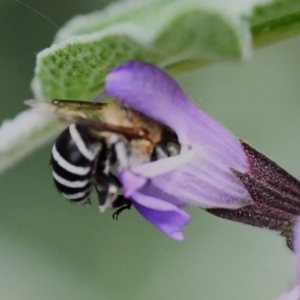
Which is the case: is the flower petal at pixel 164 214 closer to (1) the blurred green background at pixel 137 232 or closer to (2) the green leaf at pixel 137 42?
(2) the green leaf at pixel 137 42

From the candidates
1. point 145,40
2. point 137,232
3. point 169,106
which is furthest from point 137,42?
point 137,232

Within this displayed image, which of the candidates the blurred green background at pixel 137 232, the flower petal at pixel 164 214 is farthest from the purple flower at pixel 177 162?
the blurred green background at pixel 137 232

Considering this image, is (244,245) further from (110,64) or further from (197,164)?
(110,64)

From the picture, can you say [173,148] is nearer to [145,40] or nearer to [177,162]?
[177,162]

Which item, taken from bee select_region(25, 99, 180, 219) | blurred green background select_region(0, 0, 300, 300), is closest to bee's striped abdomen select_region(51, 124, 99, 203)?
bee select_region(25, 99, 180, 219)

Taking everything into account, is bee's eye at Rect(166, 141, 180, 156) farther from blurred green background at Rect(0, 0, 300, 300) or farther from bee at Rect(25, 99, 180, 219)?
blurred green background at Rect(0, 0, 300, 300)

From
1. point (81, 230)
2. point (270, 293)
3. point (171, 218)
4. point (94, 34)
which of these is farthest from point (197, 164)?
point (81, 230)
